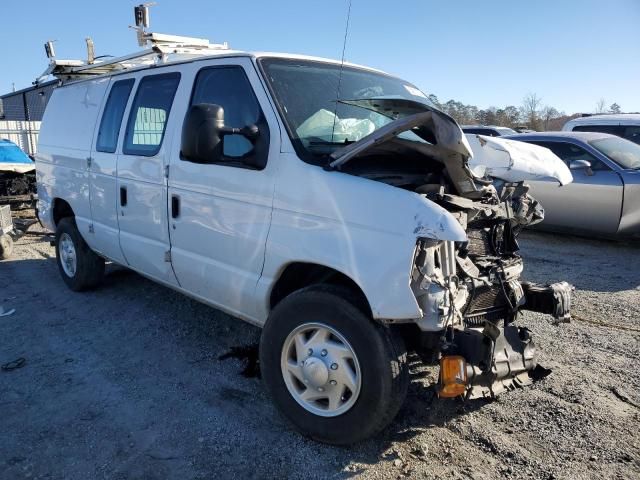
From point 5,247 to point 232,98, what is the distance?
17.5 feet

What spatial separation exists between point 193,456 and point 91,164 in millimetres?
3248

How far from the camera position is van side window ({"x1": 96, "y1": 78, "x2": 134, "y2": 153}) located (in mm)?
4871

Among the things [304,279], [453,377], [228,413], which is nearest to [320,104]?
[304,279]

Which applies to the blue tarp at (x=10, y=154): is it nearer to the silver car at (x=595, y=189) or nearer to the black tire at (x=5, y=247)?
the black tire at (x=5, y=247)

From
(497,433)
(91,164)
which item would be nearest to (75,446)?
(497,433)

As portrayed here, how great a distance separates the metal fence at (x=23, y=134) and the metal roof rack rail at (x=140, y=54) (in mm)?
12050

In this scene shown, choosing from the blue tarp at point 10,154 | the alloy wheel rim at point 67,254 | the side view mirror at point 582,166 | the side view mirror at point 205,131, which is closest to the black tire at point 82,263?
the alloy wheel rim at point 67,254

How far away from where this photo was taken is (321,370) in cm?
303

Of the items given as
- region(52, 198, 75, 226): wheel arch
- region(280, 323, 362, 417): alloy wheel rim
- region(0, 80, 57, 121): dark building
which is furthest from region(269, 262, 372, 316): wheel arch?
region(0, 80, 57, 121): dark building

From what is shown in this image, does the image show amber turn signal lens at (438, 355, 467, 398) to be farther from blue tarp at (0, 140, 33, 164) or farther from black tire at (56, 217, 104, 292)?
blue tarp at (0, 140, 33, 164)

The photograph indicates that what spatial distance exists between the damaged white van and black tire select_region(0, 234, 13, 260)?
12.6 ft

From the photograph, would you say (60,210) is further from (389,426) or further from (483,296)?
(483,296)

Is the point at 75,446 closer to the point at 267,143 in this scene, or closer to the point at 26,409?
the point at 26,409

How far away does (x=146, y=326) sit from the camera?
195 inches
